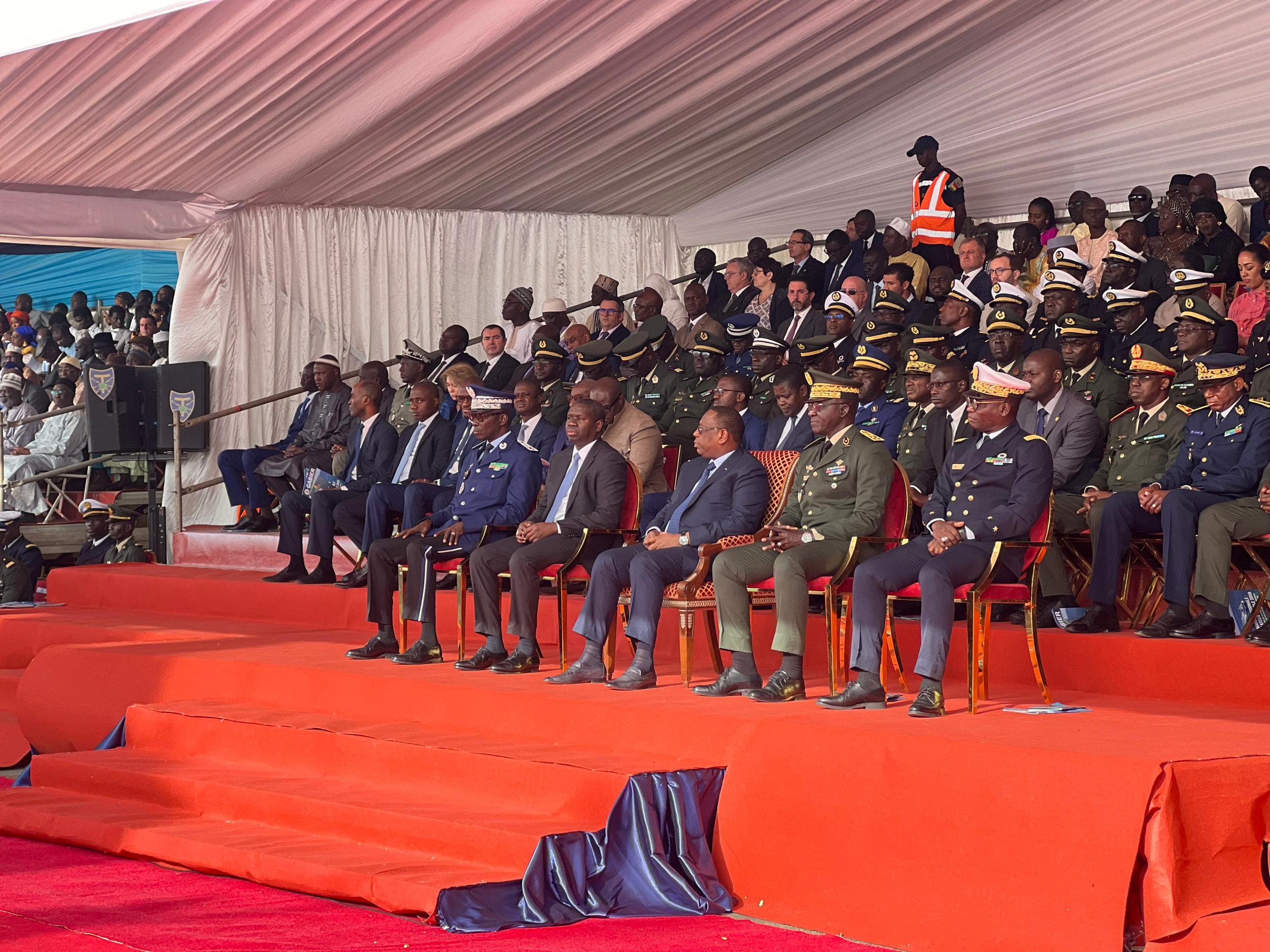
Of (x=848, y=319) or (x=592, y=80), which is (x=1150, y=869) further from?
(x=592, y=80)

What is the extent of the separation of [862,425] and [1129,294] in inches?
72.4

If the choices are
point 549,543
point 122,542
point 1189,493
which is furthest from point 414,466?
point 1189,493

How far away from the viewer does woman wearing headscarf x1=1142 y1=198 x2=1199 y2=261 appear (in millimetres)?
9383

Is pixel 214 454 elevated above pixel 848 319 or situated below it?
below

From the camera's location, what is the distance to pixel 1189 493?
20.3 ft

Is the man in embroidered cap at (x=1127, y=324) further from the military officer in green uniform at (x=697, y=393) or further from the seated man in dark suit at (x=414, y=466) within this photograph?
the seated man in dark suit at (x=414, y=466)

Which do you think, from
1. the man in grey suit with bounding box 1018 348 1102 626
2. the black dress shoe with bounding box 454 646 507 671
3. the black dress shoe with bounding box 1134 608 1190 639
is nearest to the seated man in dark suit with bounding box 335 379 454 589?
the black dress shoe with bounding box 454 646 507 671

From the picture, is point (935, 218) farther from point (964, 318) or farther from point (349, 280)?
point (349, 280)

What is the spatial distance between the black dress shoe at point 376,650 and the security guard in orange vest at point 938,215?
497 cm

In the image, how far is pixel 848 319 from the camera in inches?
375

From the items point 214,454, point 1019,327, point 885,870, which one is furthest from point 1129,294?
point 214,454

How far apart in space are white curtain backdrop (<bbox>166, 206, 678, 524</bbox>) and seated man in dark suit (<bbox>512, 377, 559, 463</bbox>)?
3724 mm

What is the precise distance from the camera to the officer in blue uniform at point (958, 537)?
17.7ft

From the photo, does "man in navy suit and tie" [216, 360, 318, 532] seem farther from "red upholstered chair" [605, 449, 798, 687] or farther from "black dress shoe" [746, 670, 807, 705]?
"black dress shoe" [746, 670, 807, 705]
